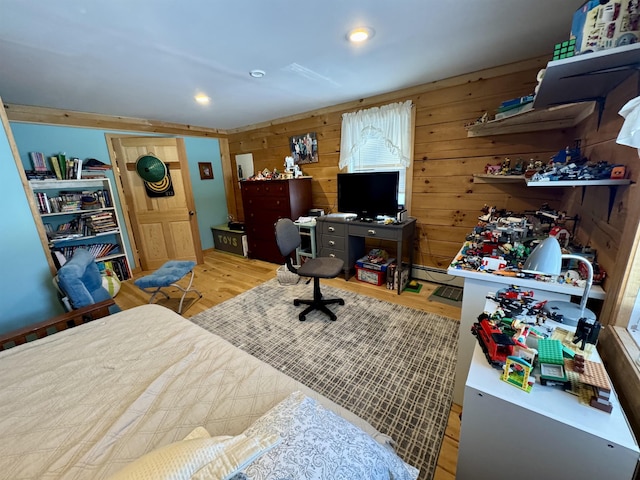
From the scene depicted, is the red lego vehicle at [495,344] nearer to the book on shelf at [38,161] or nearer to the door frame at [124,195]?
the door frame at [124,195]

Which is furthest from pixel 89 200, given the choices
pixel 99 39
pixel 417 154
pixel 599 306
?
pixel 599 306

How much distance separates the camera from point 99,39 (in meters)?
1.59

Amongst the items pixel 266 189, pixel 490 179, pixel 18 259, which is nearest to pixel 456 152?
pixel 490 179

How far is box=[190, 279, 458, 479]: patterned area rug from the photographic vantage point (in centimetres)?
140

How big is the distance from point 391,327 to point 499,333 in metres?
1.44

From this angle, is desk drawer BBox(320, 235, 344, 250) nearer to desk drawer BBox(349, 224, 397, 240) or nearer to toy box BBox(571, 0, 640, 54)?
desk drawer BBox(349, 224, 397, 240)

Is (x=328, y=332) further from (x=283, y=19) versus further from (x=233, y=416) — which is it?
(x=283, y=19)

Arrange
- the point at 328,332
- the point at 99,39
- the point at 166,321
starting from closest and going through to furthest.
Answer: the point at 166,321
the point at 99,39
the point at 328,332

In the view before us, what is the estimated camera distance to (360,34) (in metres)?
1.67

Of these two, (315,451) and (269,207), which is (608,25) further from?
(269,207)

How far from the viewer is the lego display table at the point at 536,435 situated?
0.63 m

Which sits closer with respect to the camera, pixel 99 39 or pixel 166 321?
pixel 166 321

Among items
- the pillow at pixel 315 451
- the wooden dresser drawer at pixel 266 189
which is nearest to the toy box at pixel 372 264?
the wooden dresser drawer at pixel 266 189

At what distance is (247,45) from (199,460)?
225 centimetres
